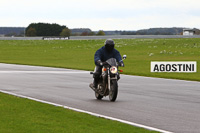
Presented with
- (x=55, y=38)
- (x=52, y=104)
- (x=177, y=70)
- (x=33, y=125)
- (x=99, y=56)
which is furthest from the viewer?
(x=55, y=38)

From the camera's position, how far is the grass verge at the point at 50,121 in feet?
30.5

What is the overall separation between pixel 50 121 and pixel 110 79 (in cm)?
439

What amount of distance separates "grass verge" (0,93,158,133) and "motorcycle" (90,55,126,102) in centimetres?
216

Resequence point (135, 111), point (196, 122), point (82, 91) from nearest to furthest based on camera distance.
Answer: point (196, 122), point (135, 111), point (82, 91)

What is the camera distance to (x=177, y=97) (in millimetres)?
15695

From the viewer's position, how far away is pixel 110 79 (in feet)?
47.5

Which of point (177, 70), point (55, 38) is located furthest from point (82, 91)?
point (55, 38)

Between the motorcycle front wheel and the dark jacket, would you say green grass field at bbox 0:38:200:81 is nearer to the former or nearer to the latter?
the dark jacket

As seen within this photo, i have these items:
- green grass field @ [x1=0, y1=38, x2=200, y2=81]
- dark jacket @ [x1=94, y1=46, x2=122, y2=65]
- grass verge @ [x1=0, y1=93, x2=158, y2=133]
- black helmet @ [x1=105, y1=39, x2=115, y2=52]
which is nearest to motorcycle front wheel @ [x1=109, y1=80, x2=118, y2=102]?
dark jacket @ [x1=94, y1=46, x2=122, y2=65]

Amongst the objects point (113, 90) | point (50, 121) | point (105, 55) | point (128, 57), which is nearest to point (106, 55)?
point (105, 55)

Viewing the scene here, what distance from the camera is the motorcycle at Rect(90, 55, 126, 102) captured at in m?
14.3

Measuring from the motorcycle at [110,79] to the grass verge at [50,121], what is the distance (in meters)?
2.16

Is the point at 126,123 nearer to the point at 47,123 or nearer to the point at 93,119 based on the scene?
the point at 93,119

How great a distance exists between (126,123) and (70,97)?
5.56 m
